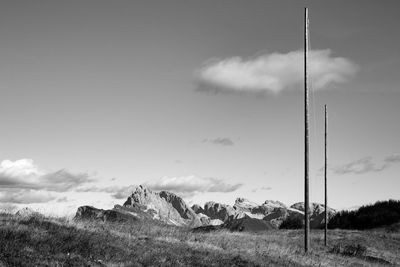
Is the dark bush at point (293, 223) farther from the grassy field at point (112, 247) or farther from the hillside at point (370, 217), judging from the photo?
the grassy field at point (112, 247)

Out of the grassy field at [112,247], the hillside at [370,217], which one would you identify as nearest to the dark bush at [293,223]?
the hillside at [370,217]

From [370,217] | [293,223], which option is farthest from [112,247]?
[370,217]

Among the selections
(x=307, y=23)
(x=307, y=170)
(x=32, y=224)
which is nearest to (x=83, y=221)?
(x=32, y=224)

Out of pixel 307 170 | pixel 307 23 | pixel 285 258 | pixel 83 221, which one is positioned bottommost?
pixel 285 258

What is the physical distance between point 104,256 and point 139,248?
6.17ft

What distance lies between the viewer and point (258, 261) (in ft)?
51.5

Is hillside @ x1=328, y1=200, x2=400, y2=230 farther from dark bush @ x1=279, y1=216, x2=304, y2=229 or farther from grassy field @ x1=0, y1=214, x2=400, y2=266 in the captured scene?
grassy field @ x1=0, y1=214, x2=400, y2=266

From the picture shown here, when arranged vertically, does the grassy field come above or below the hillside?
below

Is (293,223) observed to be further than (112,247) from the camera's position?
Yes

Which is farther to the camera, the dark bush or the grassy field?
the dark bush

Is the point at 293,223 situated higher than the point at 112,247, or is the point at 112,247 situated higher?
the point at 293,223

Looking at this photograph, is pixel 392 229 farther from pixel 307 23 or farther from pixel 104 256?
pixel 104 256

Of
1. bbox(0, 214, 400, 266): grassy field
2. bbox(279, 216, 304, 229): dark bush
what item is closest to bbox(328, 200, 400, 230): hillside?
bbox(279, 216, 304, 229): dark bush

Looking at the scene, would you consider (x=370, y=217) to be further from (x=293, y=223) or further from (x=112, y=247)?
(x=112, y=247)
